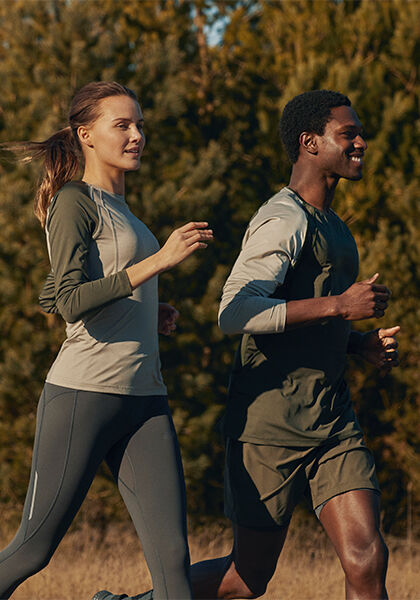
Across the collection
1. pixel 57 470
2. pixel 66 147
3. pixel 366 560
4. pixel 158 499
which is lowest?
pixel 366 560

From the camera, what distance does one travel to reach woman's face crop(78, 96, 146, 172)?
9.66 ft

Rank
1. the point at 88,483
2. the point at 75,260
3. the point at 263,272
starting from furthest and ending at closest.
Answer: the point at 263,272, the point at 88,483, the point at 75,260

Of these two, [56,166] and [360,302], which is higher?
[56,166]

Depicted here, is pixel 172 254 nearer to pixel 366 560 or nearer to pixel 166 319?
pixel 166 319

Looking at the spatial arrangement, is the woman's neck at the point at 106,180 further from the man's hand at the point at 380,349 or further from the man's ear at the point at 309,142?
the man's hand at the point at 380,349

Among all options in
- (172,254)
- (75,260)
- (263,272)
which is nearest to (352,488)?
(263,272)

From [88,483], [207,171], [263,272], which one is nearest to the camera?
[88,483]

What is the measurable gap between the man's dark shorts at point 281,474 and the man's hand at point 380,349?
0.33 m

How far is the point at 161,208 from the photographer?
5.94 meters

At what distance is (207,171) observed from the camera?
600 cm

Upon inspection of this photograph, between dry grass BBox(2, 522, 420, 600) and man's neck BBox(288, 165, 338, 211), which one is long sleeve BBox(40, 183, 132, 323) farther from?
dry grass BBox(2, 522, 420, 600)

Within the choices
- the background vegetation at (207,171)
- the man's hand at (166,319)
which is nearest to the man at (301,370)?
the man's hand at (166,319)

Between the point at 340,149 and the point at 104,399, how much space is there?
1.27 m

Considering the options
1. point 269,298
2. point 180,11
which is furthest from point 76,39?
point 269,298
